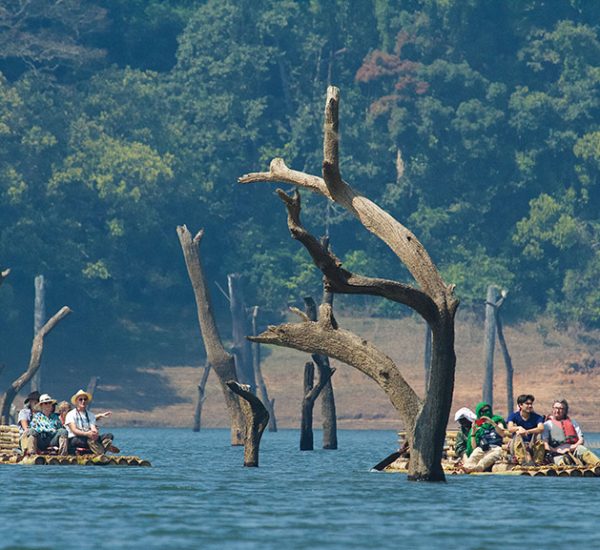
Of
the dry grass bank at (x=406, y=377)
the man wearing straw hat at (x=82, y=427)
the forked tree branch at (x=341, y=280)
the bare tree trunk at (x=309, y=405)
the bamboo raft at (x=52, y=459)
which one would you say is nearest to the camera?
the forked tree branch at (x=341, y=280)

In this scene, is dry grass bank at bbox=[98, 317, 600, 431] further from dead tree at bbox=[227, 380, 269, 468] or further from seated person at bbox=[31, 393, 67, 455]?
seated person at bbox=[31, 393, 67, 455]

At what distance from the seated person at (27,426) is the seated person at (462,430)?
7619 mm

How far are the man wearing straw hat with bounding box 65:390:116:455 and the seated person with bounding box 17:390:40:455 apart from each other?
2.30 ft

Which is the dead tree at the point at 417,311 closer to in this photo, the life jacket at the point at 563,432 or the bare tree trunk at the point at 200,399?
the life jacket at the point at 563,432

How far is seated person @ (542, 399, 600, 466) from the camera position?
38656 mm

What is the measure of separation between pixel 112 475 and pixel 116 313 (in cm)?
4957

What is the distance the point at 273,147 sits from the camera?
95062mm

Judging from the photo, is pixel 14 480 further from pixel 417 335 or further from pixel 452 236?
pixel 452 236

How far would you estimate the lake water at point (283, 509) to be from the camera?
27.6 meters

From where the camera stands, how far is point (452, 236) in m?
92.6

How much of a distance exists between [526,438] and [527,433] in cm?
30

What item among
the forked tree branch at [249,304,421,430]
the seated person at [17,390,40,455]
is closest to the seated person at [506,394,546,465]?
the forked tree branch at [249,304,421,430]

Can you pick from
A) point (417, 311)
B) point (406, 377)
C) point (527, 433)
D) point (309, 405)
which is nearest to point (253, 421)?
point (527, 433)

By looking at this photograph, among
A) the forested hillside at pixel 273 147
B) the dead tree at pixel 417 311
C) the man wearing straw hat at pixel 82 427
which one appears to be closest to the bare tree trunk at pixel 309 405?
the man wearing straw hat at pixel 82 427
